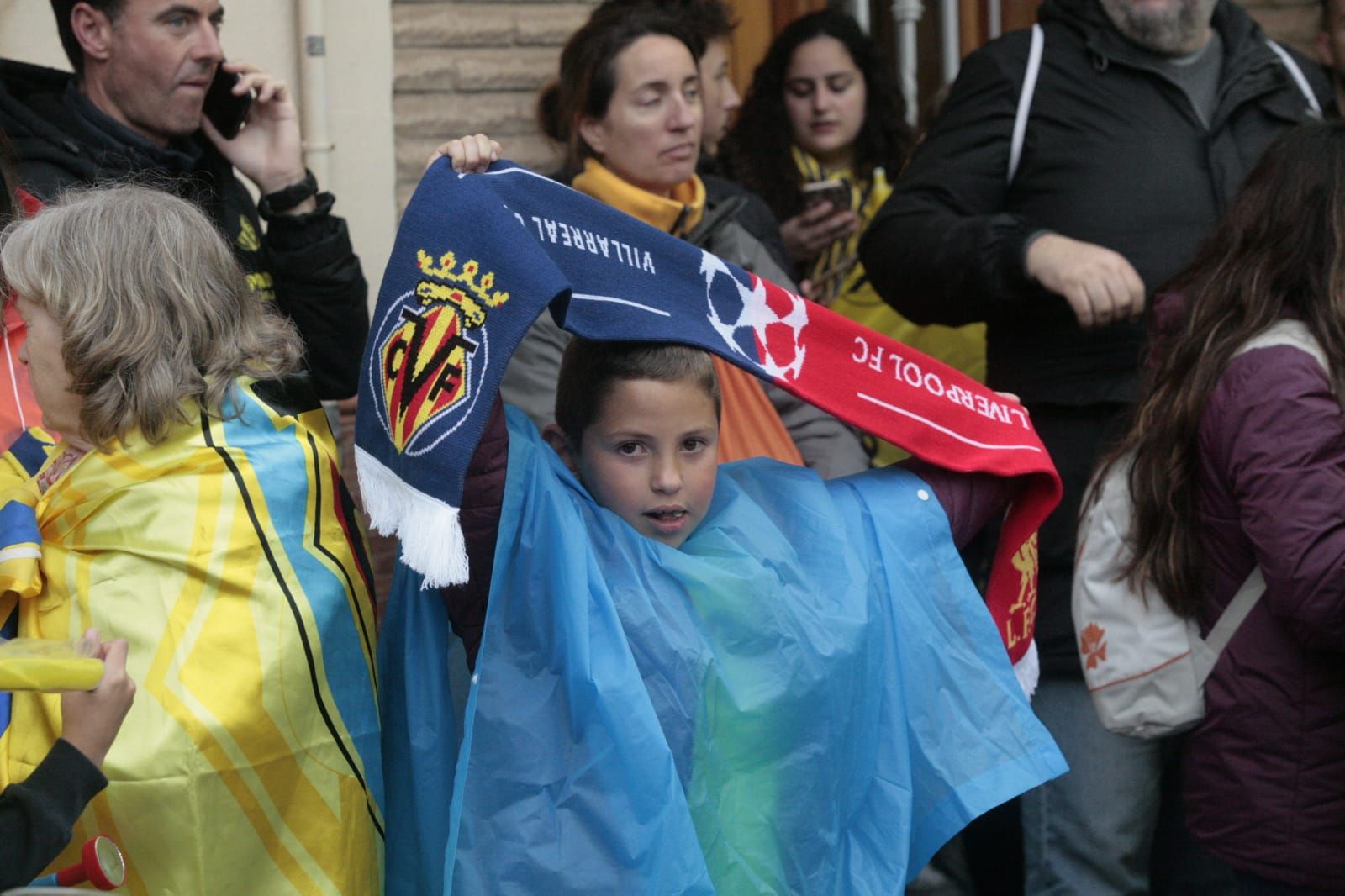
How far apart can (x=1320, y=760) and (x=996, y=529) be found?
3.55ft

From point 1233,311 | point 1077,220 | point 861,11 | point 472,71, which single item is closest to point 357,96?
point 472,71

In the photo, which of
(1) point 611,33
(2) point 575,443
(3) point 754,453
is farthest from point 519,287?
(1) point 611,33

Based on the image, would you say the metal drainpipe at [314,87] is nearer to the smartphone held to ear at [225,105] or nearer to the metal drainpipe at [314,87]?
the metal drainpipe at [314,87]

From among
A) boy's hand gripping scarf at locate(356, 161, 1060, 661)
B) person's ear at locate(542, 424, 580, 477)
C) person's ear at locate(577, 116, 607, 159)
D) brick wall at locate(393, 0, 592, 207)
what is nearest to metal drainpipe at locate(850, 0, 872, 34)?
brick wall at locate(393, 0, 592, 207)

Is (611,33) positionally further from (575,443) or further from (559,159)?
(575,443)

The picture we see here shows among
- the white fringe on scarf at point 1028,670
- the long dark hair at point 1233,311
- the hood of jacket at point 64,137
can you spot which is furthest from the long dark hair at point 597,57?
the white fringe on scarf at point 1028,670

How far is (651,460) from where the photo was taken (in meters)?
2.61

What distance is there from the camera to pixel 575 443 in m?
2.69

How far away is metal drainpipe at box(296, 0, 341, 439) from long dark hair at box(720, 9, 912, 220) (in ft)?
3.68

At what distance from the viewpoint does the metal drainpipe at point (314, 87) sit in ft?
14.5

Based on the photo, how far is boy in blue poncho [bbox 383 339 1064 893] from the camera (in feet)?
7.41

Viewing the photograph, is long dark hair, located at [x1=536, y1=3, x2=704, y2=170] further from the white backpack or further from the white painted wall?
the white backpack

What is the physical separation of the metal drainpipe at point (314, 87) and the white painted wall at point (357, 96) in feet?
0.09

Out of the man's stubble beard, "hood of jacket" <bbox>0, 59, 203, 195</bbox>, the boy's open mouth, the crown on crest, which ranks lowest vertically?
the boy's open mouth
